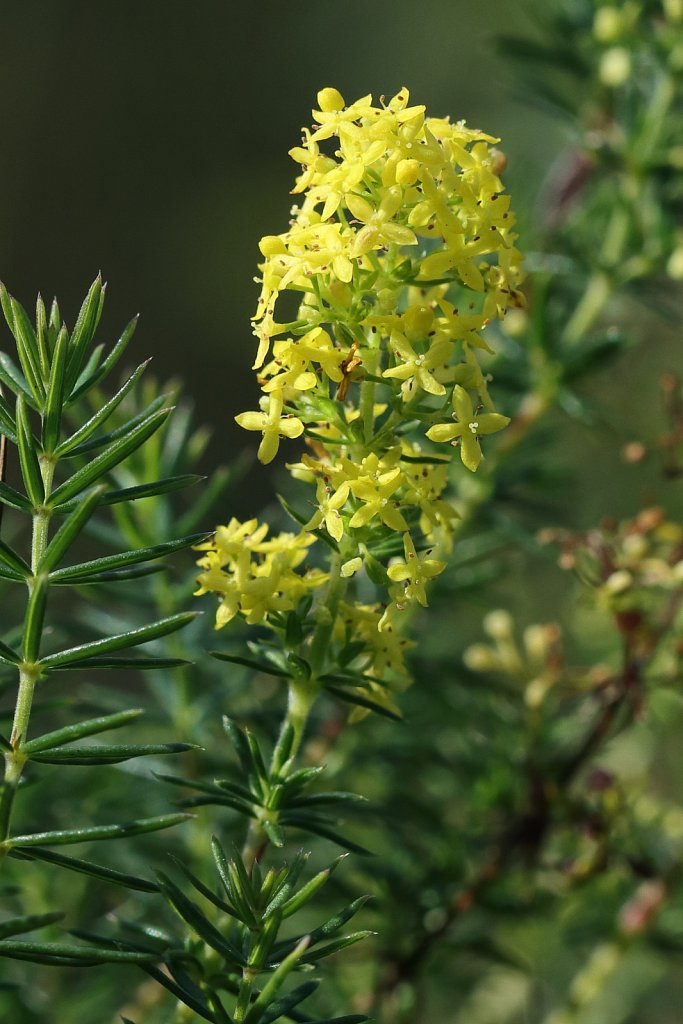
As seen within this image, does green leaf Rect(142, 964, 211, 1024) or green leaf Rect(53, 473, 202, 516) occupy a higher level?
green leaf Rect(53, 473, 202, 516)

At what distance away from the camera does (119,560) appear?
0.66 metres

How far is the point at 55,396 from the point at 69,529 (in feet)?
0.28

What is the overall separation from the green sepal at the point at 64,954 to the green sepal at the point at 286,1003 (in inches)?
3.1

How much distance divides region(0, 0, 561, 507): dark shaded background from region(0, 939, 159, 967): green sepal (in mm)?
2548

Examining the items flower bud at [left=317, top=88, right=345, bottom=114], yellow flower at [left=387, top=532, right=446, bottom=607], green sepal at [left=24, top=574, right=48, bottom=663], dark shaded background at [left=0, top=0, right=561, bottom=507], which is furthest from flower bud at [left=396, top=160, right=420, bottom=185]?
dark shaded background at [left=0, top=0, right=561, bottom=507]

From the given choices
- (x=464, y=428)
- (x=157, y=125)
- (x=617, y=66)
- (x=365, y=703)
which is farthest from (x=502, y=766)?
(x=157, y=125)

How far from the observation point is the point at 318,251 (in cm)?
68

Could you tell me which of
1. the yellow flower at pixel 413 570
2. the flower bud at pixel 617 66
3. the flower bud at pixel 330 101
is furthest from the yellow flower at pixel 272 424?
the flower bud at pixel 617 66

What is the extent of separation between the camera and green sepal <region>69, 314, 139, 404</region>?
0.67m

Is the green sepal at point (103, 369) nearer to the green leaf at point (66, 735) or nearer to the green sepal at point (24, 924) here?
the green leaf at point (66, 735)

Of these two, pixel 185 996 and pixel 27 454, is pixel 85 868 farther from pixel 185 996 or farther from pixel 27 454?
pixel 27 454

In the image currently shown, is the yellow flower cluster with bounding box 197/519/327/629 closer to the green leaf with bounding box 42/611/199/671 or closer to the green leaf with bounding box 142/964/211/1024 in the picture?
the green leaf with bounding box 42/611/199/671

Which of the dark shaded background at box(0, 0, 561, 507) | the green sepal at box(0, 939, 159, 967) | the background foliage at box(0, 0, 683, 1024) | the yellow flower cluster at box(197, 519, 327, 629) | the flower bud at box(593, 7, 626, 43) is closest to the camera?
the green sepal at box(0, 939, 159, 967)

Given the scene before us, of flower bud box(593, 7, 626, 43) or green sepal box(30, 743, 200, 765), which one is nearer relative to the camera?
green sepal box(30, 743, 200, 765)
